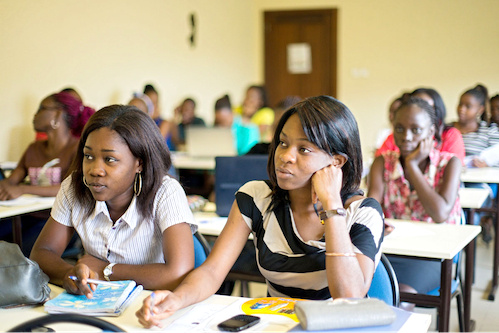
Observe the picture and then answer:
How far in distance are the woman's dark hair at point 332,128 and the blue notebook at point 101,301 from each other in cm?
64

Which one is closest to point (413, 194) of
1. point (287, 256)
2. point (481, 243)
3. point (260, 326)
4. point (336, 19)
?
point (287, 256)

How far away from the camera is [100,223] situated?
188 cm

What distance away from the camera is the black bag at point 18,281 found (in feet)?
4.80

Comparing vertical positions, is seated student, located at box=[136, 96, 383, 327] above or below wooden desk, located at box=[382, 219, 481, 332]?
above

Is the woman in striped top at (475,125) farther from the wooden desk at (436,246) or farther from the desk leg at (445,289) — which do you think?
the desk leg at (445,289)

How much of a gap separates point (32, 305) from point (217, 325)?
0.54 meters

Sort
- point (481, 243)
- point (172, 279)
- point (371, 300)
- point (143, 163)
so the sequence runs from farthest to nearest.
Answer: point (481, 243) < point (143, 163) < point (172, 279) < point (371, 300)

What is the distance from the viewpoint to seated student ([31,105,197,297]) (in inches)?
68.7

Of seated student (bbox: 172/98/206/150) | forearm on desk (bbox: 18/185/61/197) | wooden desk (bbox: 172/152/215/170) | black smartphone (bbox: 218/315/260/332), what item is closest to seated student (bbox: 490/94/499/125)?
wooden desk (bbox: 172/152/215/170)

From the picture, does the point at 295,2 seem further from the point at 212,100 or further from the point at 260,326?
the point at 260,326

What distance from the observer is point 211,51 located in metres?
7.97

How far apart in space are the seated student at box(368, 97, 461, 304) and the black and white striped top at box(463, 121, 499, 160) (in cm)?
205

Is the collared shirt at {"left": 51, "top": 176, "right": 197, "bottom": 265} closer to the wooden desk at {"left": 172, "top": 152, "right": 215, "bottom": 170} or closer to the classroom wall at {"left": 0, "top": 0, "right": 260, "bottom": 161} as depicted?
the wooden desk at {"left": 172, "top": 152, "right": 215, "bottom": 170}

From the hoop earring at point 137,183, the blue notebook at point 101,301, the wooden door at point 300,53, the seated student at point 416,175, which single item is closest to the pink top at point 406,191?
the seated student at point 416,175
